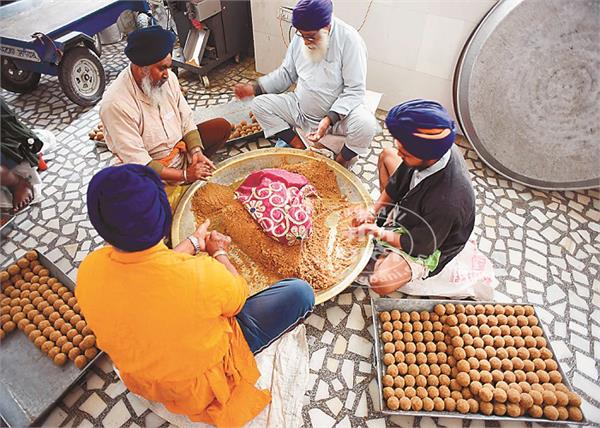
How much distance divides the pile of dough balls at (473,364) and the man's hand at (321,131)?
3.99 ft

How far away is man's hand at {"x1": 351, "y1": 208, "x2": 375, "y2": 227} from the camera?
86.7 inches

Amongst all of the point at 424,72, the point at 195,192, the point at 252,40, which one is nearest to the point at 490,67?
the point at 424,72

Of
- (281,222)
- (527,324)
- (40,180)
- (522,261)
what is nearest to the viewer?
(527,324)

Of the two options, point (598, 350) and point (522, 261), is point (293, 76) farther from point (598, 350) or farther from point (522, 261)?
point (598, 350)

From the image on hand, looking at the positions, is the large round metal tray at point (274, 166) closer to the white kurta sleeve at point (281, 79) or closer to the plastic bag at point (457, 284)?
the plastic bag at point (457, 284)

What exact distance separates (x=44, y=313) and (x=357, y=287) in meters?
1.71

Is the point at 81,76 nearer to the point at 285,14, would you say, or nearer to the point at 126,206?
the point at 285,14

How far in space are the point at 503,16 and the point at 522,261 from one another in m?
1.59

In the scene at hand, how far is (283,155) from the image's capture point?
2.64 m

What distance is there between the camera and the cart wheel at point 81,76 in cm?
321

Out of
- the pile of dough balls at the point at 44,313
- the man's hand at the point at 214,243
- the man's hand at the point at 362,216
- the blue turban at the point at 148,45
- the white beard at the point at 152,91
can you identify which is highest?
the blue turban at the point at 148,45

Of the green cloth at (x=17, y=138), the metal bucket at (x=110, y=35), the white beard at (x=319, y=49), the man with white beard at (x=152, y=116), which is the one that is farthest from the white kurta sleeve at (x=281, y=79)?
the metal bucket at (x=110, y=35)

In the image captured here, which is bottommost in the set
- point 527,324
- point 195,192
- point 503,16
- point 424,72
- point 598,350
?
point 598,350

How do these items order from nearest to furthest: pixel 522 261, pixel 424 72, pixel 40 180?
pixel 522 261 → pixel 40 180 → pixel 424 72
